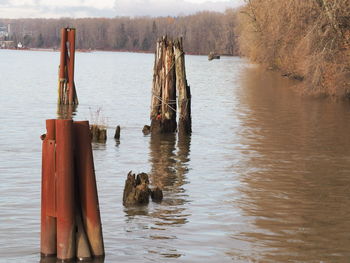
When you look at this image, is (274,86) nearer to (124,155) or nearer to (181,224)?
(124,155)

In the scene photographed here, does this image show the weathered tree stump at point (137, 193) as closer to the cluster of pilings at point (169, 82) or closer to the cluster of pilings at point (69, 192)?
the cluster of pilings at point (69, 192)

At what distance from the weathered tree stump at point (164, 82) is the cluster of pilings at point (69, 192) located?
39.3 feet

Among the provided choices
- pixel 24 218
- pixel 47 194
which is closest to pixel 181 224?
pixel 24 218

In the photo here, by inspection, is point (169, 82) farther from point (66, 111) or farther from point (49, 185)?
point (49, 185)

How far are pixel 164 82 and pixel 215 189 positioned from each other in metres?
7.05

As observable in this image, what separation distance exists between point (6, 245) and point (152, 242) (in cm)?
187

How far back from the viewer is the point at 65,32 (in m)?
29.0

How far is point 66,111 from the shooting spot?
29.2 metres

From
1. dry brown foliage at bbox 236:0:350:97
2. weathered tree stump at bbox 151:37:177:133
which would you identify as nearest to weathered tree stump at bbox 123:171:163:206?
weathered tree stump at bbox 151:37:177:133

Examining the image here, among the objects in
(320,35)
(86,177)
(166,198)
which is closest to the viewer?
(86,177)

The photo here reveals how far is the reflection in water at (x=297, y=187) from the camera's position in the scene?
10.1 meters

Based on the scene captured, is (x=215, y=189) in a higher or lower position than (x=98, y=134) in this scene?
lower

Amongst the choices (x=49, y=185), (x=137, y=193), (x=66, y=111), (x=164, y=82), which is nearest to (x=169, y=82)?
(x=164, y=82)

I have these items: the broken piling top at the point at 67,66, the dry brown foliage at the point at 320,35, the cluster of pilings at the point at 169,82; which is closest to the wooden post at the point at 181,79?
the cluster of pilings at the point at 169,82
